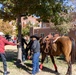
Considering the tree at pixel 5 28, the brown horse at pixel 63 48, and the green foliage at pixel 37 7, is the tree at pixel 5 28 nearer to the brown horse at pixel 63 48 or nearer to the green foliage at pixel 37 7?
the green foliage at pixel 37 7

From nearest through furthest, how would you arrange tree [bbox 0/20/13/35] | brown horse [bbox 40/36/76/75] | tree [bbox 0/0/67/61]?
brown horse [bbox 40/36/76/75], tree [bbox 0/0/67/61], tree [bbox 0/20/13/35]

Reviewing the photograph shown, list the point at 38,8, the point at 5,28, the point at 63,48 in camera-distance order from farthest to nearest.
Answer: the point at 5,28 < the point at 38,8 < the point at 63,48

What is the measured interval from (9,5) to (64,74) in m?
4.30

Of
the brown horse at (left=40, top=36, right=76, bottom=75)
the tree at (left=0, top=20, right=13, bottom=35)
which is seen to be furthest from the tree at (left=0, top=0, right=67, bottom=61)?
the tree at (left=0, top=20, right=13, bottom=35)

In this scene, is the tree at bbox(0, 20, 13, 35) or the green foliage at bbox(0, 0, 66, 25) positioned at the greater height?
the green foliage at bbox(0, 0, 66, 25)

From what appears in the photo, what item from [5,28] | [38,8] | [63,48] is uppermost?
[38,8]

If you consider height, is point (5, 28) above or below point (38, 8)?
Result: below

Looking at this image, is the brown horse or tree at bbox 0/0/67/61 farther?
tree at bbox 0/0/67/61

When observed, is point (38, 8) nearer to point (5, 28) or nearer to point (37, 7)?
point (37, 7)

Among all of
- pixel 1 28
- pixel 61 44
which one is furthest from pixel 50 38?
pixel 1 28

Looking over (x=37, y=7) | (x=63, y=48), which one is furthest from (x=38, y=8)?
(x=63, y=48)

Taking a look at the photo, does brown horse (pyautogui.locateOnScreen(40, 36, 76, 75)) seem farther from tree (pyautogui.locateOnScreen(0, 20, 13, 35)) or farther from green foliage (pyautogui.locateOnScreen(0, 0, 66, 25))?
tree (pyautogui.locateOnScreen(0, 20, 13, 35))

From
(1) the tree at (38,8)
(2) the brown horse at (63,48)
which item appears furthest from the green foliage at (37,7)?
(2) the brown horse at (63,48)

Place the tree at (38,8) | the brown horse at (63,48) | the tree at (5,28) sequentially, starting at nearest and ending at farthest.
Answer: the brown horse at (63,48), the tree at (38,8), the tree at (5,28)
